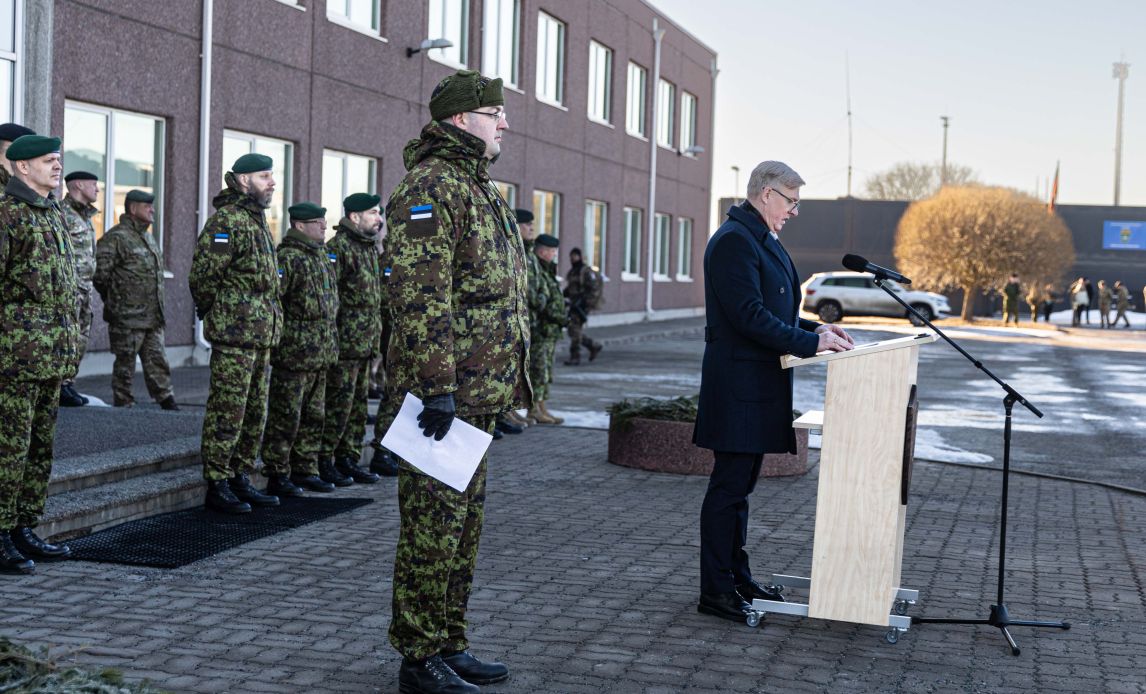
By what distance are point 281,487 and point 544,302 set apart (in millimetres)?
4596

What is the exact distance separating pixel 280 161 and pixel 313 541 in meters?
11.7

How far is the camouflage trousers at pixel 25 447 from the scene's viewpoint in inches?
246

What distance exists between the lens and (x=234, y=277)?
7.68 meters

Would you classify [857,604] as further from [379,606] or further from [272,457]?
[272,457]

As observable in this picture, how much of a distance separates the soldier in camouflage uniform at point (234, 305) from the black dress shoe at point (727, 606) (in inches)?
125

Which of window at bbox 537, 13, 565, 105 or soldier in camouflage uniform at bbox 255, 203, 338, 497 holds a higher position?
window at bbox 537, 13, 565, 105

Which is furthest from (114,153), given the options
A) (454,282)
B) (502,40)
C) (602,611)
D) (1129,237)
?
(1129,237)

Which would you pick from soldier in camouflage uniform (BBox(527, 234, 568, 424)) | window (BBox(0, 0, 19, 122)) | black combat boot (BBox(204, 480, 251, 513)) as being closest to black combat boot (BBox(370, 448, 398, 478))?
black combat boot (BBox(204, 480, 251, 513))

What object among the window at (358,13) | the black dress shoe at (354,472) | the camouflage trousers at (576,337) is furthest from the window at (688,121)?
the black dress shoe at (354,472)

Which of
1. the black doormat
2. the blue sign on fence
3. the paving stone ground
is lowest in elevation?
the paving stone ground

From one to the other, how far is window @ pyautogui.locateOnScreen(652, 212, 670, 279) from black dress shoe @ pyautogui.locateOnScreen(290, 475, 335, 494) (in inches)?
1151

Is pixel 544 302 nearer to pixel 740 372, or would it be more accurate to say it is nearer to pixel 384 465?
pixel 384 465

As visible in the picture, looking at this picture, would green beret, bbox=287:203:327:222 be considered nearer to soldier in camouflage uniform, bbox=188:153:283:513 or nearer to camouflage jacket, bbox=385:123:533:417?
soldier in camouflage uniform, bbox=188:153:283:513

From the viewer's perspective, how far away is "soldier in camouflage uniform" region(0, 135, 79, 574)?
6.20 m
